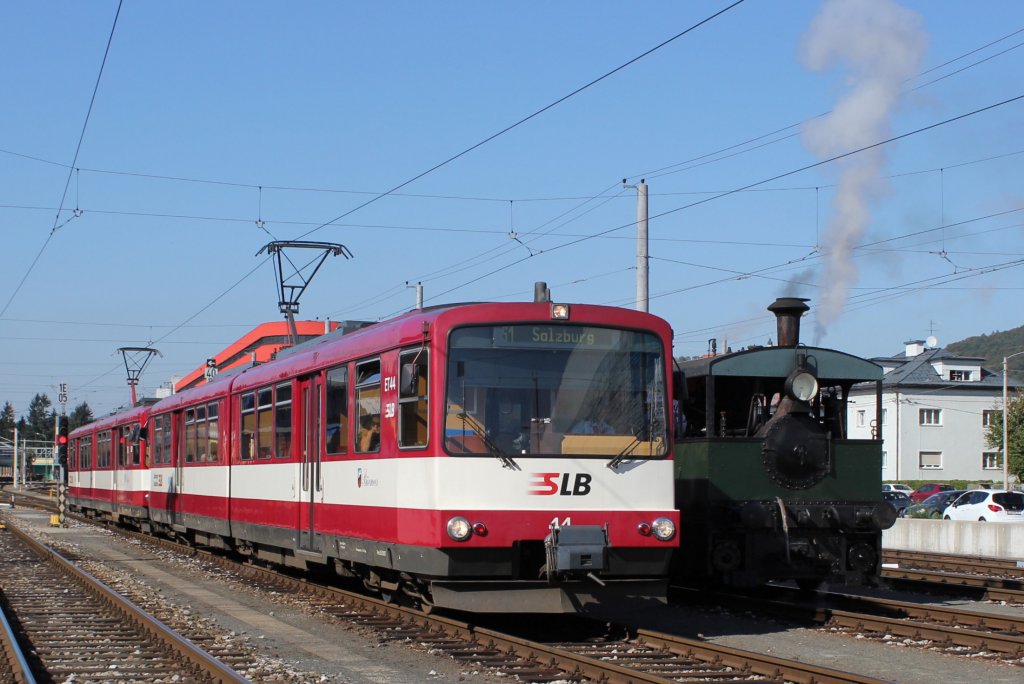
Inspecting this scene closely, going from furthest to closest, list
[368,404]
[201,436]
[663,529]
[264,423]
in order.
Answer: [201,436], [264,423], [368,404], [663,529]

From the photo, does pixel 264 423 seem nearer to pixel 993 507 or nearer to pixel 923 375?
pixel 993 507

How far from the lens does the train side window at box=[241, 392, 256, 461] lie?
57.9 feet

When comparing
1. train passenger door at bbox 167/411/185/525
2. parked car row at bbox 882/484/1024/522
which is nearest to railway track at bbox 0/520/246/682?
train passenger door at bbox 167/411/185/525

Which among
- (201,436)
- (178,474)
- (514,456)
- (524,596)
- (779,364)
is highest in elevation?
(779,364)

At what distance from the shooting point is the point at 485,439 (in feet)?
36.8

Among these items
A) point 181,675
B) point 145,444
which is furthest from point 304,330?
point 181,675

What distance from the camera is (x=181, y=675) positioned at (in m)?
10.2

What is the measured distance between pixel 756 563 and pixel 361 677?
221 inches

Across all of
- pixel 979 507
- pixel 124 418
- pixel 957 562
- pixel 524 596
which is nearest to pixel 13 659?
pixel 524 596

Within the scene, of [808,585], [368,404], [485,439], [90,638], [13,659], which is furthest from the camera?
[808,585]

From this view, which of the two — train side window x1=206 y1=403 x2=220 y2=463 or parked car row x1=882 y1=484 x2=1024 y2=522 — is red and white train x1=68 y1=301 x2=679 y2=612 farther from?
parked car row x1=882 y1=484 x2=1024 y2=522

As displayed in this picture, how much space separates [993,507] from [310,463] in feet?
70.4

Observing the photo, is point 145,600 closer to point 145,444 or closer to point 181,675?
point 181,675

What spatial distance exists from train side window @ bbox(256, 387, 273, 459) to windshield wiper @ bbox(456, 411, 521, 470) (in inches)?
236
